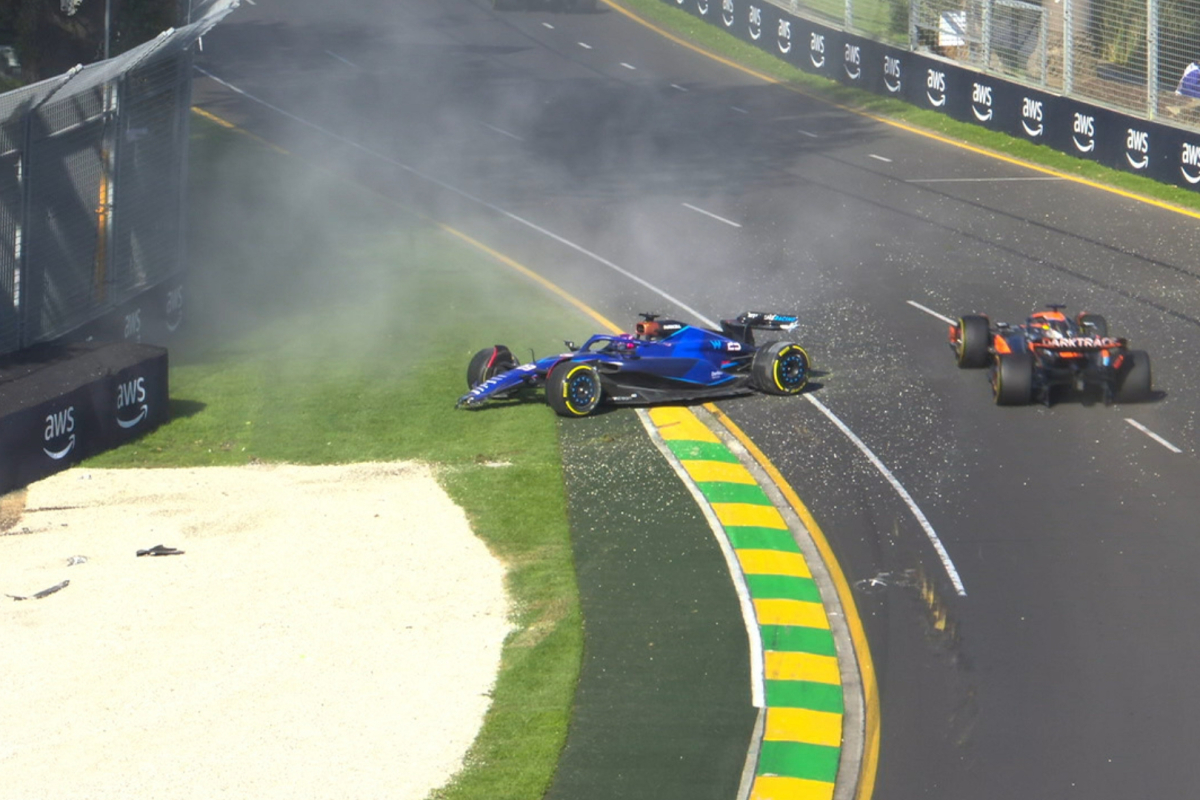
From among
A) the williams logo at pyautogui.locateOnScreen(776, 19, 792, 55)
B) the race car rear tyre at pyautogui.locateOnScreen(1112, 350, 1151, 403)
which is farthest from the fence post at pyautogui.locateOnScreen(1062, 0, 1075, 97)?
the race car rear tyre at pyautogui.locateOnScreen(1112, 350, 1151, 403)

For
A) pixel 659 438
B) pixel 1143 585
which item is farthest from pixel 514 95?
pixel 1143 585

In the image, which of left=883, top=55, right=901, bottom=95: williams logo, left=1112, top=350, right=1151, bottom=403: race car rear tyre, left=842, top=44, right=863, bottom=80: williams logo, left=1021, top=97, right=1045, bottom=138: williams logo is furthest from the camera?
left=842, top=44, right=863, bottom=80: williams logo

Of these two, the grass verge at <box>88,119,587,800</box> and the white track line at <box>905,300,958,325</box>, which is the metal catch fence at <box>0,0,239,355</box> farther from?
the white track line at <box>905,300,958,325</box>

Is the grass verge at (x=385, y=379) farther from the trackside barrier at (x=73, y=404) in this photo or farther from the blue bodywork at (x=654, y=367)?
the blue bodywork at (x=654, y=367)

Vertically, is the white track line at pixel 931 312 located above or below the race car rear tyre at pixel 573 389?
below

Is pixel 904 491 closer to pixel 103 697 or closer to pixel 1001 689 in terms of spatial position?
pixel 1001 689

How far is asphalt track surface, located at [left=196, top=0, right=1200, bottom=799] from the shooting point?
40.0 feet

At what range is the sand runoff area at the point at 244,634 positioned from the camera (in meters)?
11.0

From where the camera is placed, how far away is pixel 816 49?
4244 cm

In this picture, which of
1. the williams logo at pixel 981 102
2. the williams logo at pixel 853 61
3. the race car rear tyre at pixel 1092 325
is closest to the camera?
the race car rear tyre at pixel 1092 325

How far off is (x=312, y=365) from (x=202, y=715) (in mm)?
10954

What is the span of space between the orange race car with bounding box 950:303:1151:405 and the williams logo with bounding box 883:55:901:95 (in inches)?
825

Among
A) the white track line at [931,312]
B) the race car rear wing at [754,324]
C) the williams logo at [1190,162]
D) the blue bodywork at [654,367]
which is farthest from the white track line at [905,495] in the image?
the williams logo at [1190,162]

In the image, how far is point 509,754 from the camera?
11.2 metres
